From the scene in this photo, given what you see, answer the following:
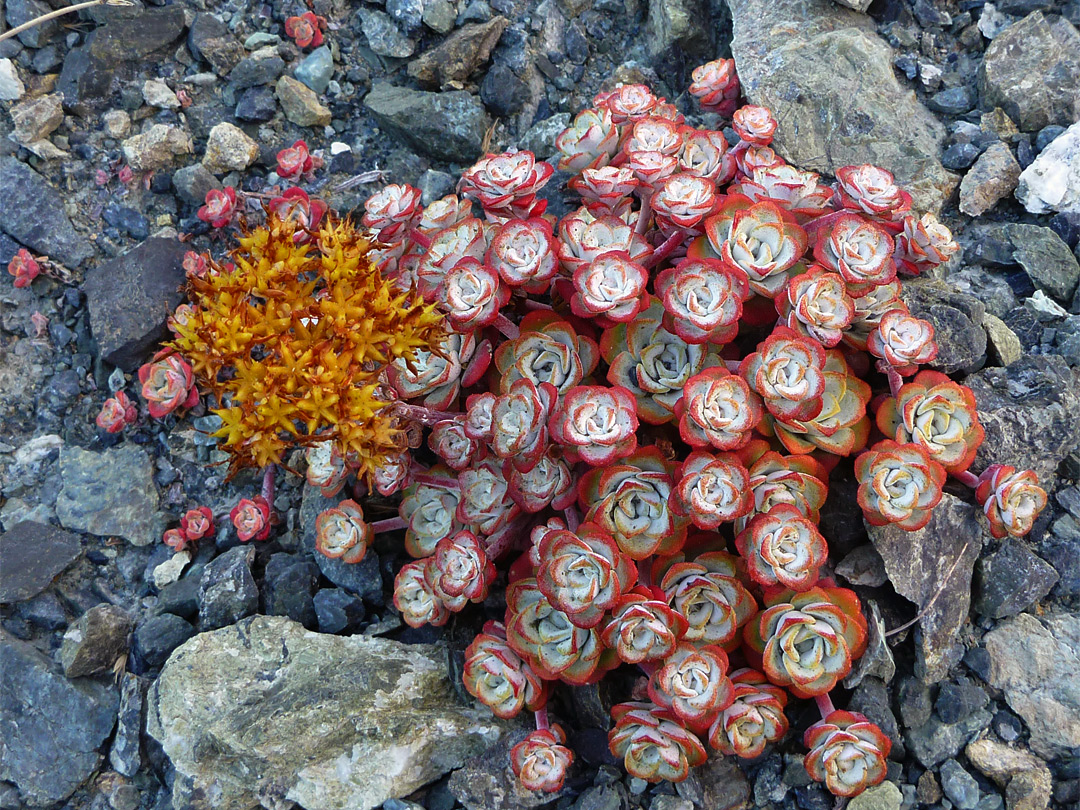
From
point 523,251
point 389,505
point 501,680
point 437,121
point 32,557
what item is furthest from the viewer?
point 437,121

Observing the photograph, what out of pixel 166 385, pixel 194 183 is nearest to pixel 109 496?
pixel 166 385

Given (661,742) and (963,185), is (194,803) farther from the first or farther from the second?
(963,185)

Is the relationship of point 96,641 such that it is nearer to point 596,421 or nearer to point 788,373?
point 596,421

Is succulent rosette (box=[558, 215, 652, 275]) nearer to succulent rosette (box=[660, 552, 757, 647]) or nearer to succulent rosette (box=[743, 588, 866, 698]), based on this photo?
succulent rosette (box=[660, 552, 757, 647])

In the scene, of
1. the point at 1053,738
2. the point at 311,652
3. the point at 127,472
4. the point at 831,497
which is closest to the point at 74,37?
the point at 127,472

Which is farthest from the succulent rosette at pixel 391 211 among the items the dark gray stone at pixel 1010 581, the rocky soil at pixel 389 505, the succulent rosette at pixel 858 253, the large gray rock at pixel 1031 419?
the dark gray stone at pixel 1010 581
